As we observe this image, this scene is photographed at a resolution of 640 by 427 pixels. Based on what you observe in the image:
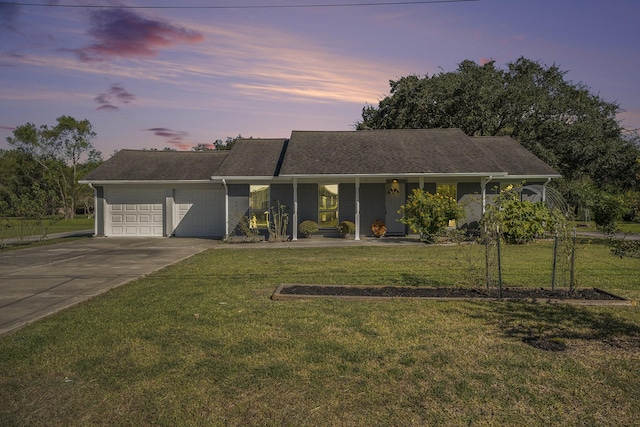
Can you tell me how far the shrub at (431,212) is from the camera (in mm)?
16219

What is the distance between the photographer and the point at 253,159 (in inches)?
820

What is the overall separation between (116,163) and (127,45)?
850 centimetres

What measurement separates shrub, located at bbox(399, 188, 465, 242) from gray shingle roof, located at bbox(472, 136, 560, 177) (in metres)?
5.34

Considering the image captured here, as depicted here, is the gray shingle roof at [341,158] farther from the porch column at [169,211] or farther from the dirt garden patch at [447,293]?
the dirt garden patch at [447,293]

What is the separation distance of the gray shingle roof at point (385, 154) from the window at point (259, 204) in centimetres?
196

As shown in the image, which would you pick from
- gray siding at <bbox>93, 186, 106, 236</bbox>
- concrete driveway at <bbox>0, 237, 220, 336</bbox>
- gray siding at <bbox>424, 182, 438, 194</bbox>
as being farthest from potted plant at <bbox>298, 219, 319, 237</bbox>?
gray siding at <bbox>93, 186, 106, 236</bbox>

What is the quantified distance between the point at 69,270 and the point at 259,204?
9.54m

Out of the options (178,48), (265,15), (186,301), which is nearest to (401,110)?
(265,15)

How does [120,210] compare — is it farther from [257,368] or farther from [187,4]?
[257,368]

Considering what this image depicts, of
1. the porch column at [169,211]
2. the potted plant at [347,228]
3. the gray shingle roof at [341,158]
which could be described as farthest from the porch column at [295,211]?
the porch column at [169,211]

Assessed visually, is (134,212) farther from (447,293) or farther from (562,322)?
(562,322)

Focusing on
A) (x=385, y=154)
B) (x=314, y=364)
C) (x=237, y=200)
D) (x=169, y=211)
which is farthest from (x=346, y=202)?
(x=314, y=364)

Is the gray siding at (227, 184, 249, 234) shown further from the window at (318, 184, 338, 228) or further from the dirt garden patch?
the dirt garden patch

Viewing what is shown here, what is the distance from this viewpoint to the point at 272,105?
1780 cm
